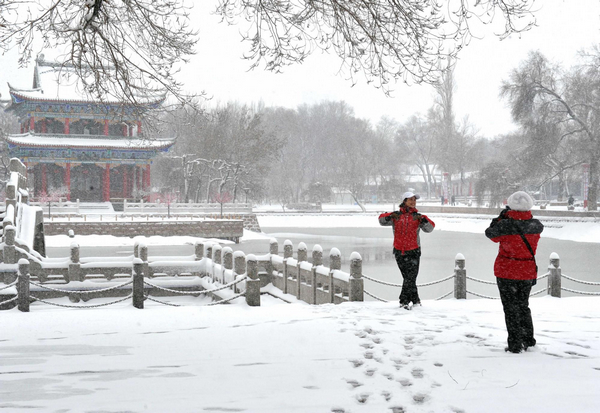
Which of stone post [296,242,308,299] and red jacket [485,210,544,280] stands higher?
red jacket [485,210,544,280]

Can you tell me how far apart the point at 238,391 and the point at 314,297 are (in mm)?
6521

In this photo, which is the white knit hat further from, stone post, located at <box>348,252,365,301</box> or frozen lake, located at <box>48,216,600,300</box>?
frozen lake, located at <box>48,216,600,300</box>

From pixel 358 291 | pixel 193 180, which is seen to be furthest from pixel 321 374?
pixel 193 180

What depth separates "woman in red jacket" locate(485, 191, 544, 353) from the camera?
5.67m

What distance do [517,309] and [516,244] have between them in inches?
24.8

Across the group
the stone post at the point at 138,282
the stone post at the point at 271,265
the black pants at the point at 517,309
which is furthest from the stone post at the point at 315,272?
the black pants at the point at 517,309

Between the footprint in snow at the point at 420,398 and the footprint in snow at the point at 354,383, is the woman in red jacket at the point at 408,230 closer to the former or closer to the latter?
the footprint in snow at the point at 354,383

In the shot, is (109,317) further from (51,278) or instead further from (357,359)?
(51,278)

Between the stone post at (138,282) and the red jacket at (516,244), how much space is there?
598 cm

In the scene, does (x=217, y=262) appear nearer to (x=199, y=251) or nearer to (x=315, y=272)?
(x=199, y=251)

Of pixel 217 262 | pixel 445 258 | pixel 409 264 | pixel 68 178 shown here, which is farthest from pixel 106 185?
pixel 409 264

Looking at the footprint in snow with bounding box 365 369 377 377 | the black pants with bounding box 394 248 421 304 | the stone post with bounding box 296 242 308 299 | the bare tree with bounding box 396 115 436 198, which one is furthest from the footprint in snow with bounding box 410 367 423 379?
the bare tree with bounding box 396 115 436 198

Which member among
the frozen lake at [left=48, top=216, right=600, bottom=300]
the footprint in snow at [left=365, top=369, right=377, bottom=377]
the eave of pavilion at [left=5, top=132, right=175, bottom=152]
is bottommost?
the frozen lake at [left=48, top=216, right=600, bottom=300]

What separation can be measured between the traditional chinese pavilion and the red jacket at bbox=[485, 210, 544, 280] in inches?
1326
